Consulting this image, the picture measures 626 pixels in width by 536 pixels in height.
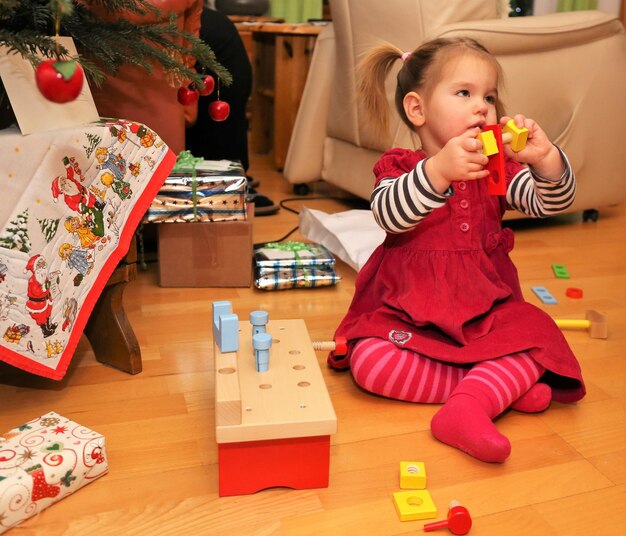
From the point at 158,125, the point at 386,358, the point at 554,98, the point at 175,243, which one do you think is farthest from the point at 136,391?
the point at 554,98

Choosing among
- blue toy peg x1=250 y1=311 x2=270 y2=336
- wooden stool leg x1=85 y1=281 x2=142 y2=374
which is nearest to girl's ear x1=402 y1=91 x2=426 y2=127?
blue toy peg x1=250 y1=311 x2=270 y2=336

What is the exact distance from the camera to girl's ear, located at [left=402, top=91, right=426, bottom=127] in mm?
1186

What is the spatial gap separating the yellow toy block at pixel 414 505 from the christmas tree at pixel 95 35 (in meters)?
0.65

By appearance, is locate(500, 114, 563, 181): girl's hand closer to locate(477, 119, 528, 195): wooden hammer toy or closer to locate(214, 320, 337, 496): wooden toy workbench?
locate(477, 119, 528, 195): wooden hammer toy

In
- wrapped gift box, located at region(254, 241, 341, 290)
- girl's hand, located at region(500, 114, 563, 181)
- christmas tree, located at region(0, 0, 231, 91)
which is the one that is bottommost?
wrapped gift box, located at region(254, 241, 341, 290)

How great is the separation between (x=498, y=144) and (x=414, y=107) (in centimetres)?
20

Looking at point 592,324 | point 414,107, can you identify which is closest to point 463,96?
point 414,107

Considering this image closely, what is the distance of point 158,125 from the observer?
1.54 metres

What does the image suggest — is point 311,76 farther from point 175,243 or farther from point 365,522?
point 365,522

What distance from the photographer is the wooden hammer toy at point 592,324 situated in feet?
4.59

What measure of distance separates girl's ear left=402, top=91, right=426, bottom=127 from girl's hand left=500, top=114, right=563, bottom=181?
0.14 meters

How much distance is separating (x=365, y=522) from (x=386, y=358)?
307mm

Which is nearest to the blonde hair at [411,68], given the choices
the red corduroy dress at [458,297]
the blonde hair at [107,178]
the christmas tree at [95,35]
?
the red corduroy dress at [458,297]

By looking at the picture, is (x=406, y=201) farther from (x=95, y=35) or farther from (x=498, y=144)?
(x=95, y=35)
